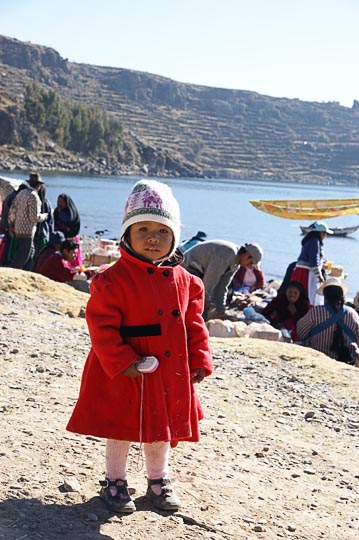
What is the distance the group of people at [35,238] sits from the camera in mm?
11242

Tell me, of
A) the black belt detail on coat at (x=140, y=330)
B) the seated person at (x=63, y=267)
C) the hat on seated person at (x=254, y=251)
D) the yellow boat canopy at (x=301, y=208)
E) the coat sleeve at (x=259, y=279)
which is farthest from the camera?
the yellow boat canopy at (x=301, y=208)

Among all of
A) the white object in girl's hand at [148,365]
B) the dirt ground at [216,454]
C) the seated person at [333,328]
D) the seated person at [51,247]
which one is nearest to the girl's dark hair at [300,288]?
the seated person at [333,328]

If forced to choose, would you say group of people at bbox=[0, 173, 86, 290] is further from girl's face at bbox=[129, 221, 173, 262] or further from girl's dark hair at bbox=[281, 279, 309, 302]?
girl's face at bbox=[129, 221, 173, 262]

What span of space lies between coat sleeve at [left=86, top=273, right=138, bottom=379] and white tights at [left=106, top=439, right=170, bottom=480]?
349 mm

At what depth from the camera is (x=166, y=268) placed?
11.2 feet

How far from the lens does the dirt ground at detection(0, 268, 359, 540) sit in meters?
3.39

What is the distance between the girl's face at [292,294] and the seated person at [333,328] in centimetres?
173

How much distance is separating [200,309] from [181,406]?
0.45 metres

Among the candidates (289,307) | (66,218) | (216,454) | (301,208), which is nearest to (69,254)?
(66,218)

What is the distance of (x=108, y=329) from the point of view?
3268 millimetres

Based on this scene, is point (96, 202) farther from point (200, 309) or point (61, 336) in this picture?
point (200, 309)

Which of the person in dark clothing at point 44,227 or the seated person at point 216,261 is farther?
the person in dark clothing at point 44,227

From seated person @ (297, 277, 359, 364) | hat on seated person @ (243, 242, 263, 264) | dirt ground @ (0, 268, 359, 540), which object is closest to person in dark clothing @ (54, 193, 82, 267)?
hat on seated person @ (243, 242, 263, 264)

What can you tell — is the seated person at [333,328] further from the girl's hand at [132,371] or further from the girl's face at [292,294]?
the girl's hand at [132,371]
